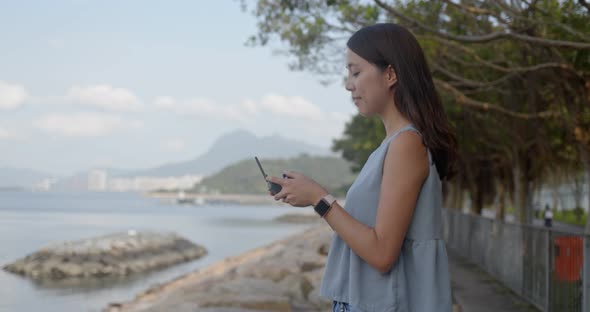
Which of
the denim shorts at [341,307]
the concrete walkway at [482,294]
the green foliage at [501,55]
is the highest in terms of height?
the green foliage at [501,55]

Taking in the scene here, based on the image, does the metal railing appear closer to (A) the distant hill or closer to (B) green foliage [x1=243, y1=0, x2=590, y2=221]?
(B) green foliage [x1=243, y1=0, x2=590, y2=221]

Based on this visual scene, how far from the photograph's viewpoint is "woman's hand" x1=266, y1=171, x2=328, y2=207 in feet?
7.61

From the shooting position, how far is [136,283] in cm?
3309

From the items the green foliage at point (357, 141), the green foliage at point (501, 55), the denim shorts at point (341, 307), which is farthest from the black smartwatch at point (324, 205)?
the green foliage at point (357, 141)

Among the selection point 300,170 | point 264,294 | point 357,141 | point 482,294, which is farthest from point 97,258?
point 300,170

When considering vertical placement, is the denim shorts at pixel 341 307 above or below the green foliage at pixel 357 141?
below

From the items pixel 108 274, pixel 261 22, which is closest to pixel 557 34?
pixel 261 22

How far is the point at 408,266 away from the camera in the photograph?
2.34 metres

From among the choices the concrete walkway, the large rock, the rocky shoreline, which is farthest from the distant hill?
the concrete walkway

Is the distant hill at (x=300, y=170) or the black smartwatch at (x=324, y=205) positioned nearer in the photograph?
the black smartwatch at (x=324, y=205)

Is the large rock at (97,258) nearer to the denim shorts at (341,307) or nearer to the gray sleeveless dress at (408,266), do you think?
the denim shorts at (341,307)

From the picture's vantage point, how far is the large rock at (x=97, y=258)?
114ft

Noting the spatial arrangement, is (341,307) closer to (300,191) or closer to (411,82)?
(300,191)

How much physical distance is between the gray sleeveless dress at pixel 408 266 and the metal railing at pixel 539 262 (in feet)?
20.6
